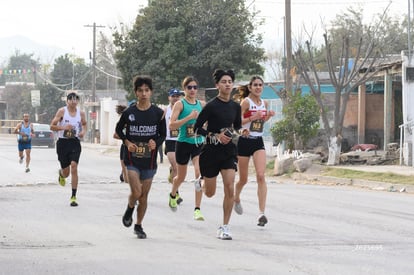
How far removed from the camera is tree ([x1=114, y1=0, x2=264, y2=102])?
121 feet

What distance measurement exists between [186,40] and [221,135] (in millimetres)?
27462

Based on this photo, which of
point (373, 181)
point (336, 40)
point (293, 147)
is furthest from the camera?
point (336, 40)

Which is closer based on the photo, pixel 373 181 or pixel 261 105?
pixel 261 105

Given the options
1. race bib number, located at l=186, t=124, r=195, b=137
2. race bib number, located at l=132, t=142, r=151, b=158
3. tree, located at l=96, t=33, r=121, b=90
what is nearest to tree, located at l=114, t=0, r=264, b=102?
race bib number, located at l=186, t=124, r=195, b=137

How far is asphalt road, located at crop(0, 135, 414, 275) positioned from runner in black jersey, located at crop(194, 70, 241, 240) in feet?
2.30

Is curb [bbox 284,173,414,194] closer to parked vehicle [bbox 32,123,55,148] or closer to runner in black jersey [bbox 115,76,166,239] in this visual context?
runner in black jersey [bbox 115,76,166,239]

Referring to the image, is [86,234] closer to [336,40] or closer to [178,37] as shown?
[178,37]

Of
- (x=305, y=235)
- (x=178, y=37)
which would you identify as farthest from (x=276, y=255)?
(x=178, y=37)

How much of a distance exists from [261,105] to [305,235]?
206cm

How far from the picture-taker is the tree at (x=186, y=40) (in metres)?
37.0

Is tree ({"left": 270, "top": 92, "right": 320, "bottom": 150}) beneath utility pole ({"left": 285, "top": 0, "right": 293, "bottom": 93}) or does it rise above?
beneath

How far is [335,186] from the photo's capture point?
20.9 meters

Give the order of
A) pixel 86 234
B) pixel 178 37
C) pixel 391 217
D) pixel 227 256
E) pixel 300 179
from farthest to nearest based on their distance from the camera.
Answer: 1. pixel 178 37
2. pixel 300 179
3. pixel 391 217
4. pixel 86 234
5. pixel 227 256

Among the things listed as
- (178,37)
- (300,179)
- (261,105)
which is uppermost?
(178,37)
